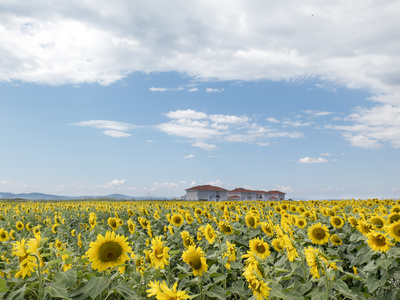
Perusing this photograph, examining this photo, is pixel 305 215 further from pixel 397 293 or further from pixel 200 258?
pixel 200 258

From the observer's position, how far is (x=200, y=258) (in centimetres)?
354

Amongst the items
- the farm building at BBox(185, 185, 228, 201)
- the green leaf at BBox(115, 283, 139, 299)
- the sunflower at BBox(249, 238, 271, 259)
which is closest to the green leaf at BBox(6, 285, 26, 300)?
the green leaf at BBox(115, 283, 139, 299)

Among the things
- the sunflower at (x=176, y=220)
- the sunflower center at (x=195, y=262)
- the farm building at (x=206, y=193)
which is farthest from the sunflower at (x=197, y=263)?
the farm building at (x=206, y=193)

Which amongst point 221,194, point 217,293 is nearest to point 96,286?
point 217,293

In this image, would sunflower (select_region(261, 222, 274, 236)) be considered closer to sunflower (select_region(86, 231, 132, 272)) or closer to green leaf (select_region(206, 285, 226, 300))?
green leaf (select_region(206, 285, 226, 300))

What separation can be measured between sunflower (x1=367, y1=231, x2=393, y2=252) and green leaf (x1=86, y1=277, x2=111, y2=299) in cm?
389

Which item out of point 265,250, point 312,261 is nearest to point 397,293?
point 265,250

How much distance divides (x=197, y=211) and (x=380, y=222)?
208 inches

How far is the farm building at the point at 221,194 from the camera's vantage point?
7656 cm

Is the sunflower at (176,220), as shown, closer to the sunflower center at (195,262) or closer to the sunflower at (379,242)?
the sunflower at (379,242)

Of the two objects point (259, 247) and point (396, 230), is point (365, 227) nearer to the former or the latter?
point (396, 230)

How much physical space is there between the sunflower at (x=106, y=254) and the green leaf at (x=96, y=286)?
0.18 m

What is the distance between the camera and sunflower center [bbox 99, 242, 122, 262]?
3.20 meters

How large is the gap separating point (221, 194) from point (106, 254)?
3016 inches
